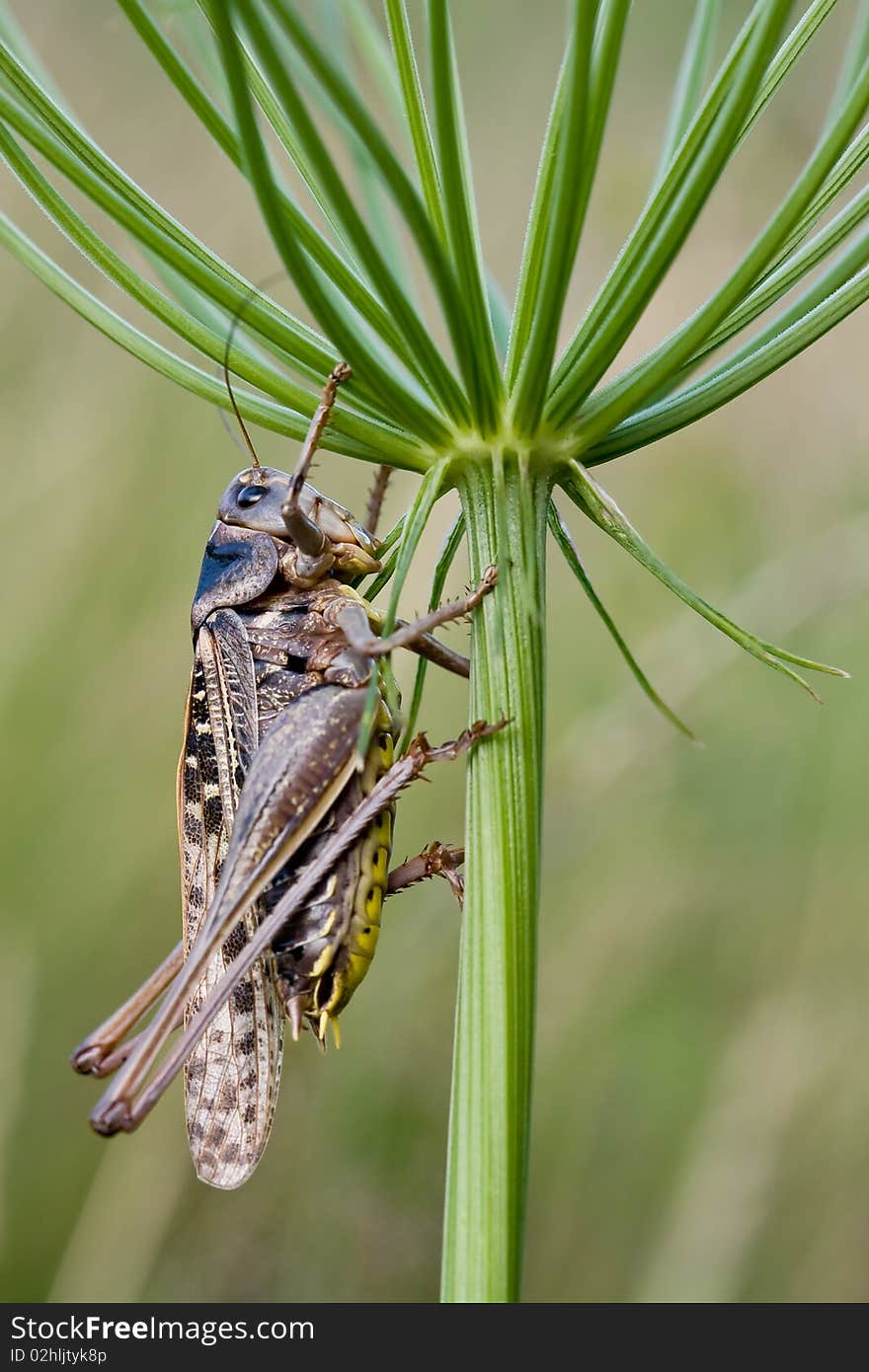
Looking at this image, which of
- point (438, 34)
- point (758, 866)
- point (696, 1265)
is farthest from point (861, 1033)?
point (438, 34)

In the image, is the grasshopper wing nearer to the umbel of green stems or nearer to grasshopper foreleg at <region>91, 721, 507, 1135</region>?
grasshopper foreleg at <region>91, 721, 507, 1135</region>

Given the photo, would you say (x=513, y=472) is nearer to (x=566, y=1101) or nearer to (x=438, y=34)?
(x=438, y=34)

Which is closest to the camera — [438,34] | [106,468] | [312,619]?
[438,34]

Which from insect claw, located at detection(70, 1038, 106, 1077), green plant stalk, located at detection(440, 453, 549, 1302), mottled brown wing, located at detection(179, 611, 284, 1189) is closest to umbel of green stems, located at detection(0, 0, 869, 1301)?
green plant stalk, located at detection(440, 453, 549, 1302)

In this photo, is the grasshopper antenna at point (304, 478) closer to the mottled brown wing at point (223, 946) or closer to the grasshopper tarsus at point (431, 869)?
the mottled brown wing at point (223, 946)

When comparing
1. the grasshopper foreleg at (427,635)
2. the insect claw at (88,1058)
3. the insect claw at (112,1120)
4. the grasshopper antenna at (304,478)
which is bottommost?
the insect claw at (112,1120)

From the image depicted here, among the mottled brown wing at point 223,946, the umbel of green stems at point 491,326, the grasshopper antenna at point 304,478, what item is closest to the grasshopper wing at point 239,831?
the mottled brown wing at point 223,946
